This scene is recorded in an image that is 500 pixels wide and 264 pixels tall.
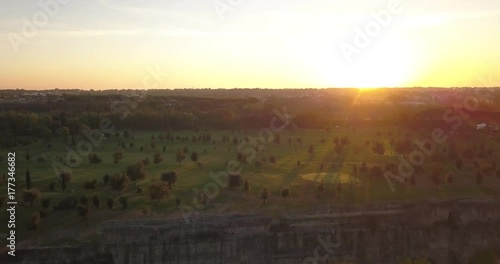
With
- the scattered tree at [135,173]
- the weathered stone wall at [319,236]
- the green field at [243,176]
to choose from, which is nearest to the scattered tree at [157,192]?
the green field at [243,176]

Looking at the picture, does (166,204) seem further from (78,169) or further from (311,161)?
(311,161)

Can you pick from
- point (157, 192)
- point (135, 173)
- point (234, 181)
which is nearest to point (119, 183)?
point (135, 173)

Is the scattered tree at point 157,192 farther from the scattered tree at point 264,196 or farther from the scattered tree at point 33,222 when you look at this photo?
the scattered tree at point 33,222

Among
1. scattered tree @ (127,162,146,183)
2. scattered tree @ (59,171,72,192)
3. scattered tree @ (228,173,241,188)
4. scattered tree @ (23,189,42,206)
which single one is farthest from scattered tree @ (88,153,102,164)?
scattered tree @ (228,173,241,188)

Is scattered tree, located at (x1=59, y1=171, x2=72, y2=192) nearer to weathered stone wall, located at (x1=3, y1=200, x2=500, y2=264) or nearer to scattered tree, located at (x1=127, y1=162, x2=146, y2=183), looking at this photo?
scattered tree, located at (x1=127, y1=162, x2=146, y2=183)

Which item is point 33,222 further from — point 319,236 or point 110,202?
point 319,236

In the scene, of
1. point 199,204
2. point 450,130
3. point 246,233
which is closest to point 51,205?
point 199,204

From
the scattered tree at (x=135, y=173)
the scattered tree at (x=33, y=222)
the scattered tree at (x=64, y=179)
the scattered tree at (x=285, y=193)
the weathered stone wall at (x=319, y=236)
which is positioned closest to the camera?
the weathered stone wall at (x=319, y=236)
